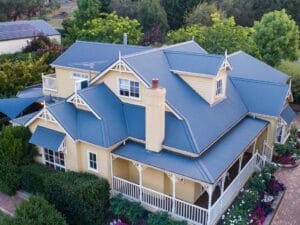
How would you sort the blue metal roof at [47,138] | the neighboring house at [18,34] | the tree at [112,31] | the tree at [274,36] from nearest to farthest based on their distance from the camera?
the blue metal roof at [47,138] → the tree at [274,36] → the tree at [112,31] → the neighboring house at [18,34]

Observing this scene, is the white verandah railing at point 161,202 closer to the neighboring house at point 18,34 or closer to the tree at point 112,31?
the tree at point 112,31

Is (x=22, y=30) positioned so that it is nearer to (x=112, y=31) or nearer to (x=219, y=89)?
(x=112, y=31)

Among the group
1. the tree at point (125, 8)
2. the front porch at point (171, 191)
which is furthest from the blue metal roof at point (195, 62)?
the tree at point (125, 8)

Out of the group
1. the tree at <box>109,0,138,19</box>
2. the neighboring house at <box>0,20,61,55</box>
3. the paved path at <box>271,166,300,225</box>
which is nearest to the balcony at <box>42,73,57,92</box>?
the paved path at <box>271,166,300,225</box>

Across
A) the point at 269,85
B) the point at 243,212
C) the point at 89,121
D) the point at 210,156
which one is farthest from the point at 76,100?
the point at 269,85

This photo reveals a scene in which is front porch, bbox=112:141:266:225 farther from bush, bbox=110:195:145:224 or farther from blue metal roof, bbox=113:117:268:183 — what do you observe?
bush, bbox=110:195:145:224

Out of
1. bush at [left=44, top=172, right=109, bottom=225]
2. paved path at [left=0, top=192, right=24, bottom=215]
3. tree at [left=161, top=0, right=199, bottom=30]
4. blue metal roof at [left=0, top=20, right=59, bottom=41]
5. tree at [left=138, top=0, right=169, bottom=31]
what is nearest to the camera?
bush at [left=44, top=172, right=109, bottom=225]

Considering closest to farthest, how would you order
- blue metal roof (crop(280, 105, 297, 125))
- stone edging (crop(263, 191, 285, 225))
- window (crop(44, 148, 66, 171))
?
stone edging (crop(263, 191, 285, 225)) → window (crop(44, 148, 66, 171)) → blue metal roof (crop(280, 105, 297, 125))
